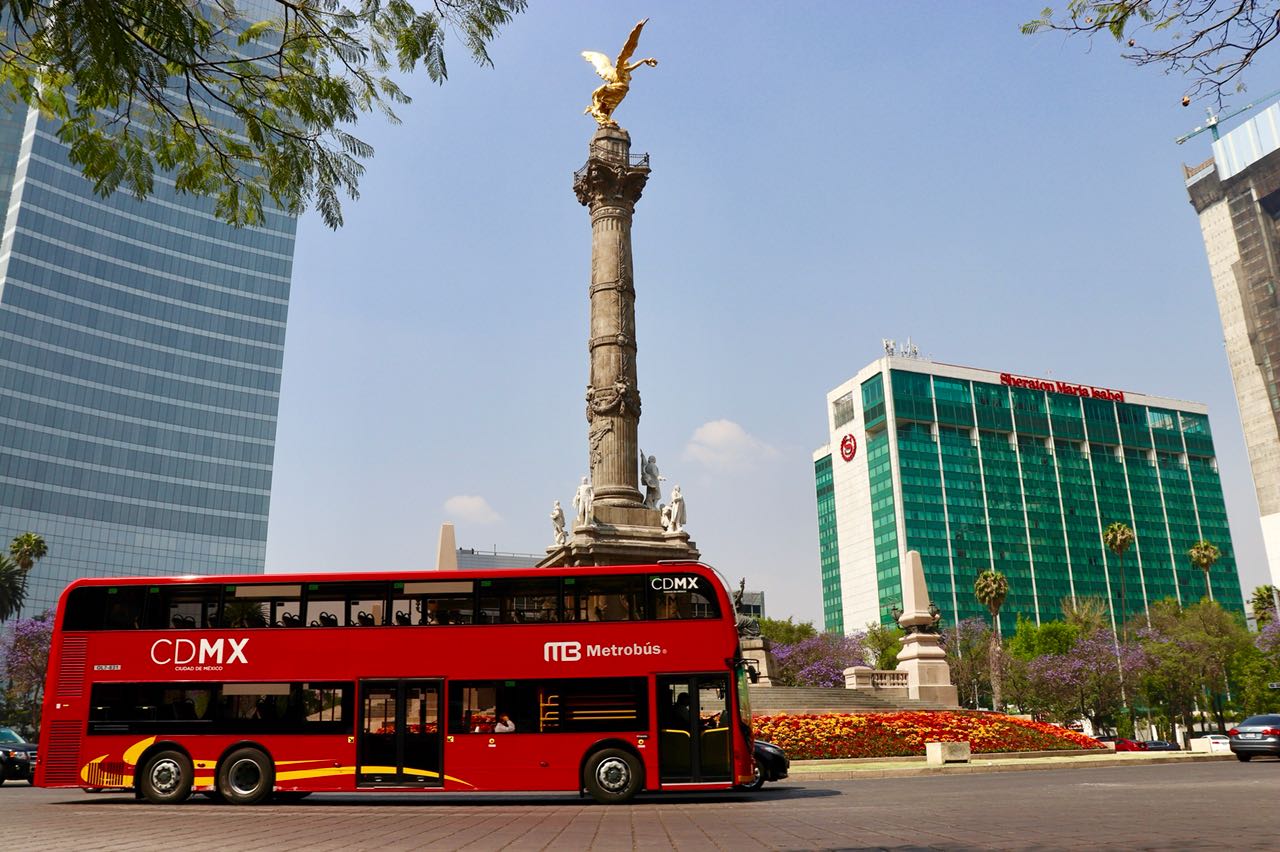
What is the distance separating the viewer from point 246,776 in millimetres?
16750

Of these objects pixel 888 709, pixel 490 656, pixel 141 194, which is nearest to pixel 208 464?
pixel 888 709

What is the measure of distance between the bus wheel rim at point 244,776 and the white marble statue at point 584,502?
2127 cm

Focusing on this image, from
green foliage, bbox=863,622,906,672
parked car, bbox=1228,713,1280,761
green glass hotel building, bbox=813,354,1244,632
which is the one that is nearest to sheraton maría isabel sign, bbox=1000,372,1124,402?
green glass hotel building, bbox=813,354,1244,632

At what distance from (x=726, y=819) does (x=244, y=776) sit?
29.9 ft

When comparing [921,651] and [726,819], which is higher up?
[921,651]

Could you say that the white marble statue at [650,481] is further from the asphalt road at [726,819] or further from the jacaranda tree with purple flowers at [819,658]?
the jacaranda tree with purple flowers at [819,658]

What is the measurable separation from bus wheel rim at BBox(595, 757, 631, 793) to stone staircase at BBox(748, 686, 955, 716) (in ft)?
48.4

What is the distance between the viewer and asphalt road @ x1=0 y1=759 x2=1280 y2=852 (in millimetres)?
9680

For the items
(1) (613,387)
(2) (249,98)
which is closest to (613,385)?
(1) (613,387)

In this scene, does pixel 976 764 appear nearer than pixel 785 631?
Yes

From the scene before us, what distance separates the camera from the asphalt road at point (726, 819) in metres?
9.68

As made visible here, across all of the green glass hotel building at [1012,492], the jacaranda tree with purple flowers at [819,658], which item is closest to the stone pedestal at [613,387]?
the jacaranda tree with purple flowers at [819,658]

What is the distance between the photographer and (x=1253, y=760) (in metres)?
27.1

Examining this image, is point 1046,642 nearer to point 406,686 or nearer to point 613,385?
point 613,385
